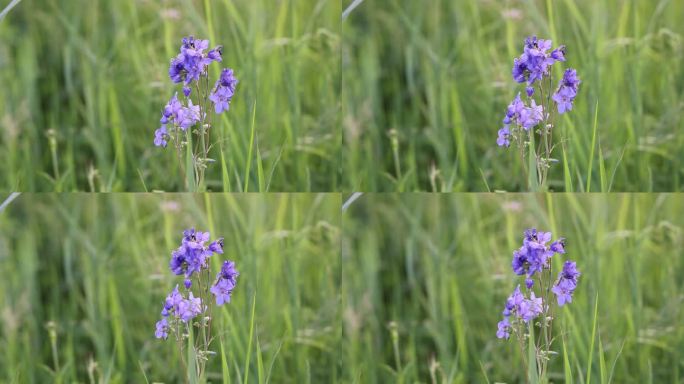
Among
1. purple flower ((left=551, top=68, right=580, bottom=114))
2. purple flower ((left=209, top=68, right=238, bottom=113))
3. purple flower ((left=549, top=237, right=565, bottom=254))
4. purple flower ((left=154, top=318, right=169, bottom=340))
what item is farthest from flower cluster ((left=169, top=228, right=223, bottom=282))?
purple flower ((left=551, top=68, right=580, bottom=114))

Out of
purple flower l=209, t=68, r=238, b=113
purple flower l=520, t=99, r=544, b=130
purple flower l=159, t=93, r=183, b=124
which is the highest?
purple flower l=209, t=68, r=238, b=113

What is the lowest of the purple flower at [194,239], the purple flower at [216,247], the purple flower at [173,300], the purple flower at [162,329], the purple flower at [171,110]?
the purple flower at [162,329]

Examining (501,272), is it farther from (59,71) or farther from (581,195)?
(59,71)

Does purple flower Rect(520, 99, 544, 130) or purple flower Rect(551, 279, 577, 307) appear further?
A: purple flower Rect(520, 99, 544, 130)

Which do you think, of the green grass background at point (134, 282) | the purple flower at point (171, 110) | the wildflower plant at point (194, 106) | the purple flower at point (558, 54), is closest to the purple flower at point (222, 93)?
the wildflower plant at point (194, 106)

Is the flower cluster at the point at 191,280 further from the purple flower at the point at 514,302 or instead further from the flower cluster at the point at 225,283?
the purple flower at the point at 514,302

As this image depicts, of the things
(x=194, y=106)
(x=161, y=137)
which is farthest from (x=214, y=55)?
(x=161, y=137)

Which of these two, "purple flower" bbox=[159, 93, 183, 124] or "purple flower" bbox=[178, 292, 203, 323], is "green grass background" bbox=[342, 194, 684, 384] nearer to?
"purple flower" bbox=[178, 292, 203, 323]
